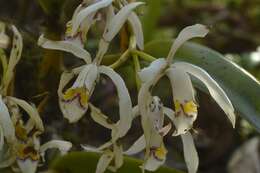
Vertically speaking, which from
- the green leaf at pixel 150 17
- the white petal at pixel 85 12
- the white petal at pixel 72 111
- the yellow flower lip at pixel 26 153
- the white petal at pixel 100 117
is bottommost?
the green leaf at pixel 150 17

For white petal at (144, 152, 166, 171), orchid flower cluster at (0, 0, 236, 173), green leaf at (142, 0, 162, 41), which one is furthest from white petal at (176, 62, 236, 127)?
green leaf at (142, 0, 162, 41)

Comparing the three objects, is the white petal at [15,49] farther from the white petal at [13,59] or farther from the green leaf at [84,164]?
the green leaf at [84,164]

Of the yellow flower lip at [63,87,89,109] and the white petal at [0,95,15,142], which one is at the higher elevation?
the yellow flower lip at [63,87,89,109]

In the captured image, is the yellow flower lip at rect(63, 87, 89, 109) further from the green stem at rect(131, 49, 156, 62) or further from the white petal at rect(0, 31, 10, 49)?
the white petal at rect(0, 31, 10, 49)

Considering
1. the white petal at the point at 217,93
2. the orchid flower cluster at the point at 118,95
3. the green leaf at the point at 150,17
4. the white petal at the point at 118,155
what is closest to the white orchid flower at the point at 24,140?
the orchid flower cluster at the point at 118,95

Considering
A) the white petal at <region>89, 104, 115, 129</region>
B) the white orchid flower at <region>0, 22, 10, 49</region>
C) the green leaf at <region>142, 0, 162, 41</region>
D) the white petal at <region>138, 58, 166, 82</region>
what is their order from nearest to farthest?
the white petal at <region>138, 58, 166, 82</region>, the white petal at <region>89, 104, 115, 129</region>, the white orchid flower at <region>0, 22, 10, 49</region>, the green leaf at <region>142, 0, 162, 41</region>

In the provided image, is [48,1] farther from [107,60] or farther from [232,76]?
[232,76]

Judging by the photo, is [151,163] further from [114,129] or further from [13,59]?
[13,59]

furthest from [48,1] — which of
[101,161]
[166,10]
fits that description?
[166,10]

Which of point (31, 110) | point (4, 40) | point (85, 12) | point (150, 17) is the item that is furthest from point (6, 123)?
point (150, 17)
